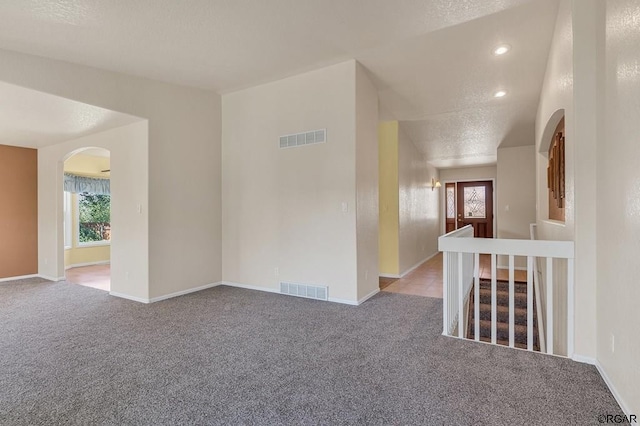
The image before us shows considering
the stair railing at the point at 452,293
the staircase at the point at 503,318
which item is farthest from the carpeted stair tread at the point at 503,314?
the stair railing at the point at 452,293

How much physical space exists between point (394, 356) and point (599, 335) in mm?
1418

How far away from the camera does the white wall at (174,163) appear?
368cm

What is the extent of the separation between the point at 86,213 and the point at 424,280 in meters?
7.76

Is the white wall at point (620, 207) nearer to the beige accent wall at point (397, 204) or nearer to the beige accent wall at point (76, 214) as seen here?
the beige accent wall at point (397, 204)

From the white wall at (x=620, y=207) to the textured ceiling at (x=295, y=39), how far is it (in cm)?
123

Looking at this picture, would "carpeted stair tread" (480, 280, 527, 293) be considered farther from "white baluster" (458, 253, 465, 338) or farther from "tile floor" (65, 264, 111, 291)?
A: "tile floor" (65, 264, 111, 291)

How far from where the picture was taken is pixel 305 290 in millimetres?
4145

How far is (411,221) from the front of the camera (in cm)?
647

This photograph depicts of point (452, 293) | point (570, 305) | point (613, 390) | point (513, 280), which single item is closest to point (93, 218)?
point (452, 293)

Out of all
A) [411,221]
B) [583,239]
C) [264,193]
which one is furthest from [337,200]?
[411,221]

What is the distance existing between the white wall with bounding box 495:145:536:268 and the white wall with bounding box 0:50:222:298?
6176 millimetres

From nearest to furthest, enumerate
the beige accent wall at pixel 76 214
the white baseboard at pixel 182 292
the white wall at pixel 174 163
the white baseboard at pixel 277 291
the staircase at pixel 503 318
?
1. the white wall at pixel 174 163
2. the white baseboard at pixel 277 291
3. the white baseboard at pixel 182 292
4. the staircase at pixel 503 318
5. the beige accent wall at pixel 76 214

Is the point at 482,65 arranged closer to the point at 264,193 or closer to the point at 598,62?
the point at 598,62

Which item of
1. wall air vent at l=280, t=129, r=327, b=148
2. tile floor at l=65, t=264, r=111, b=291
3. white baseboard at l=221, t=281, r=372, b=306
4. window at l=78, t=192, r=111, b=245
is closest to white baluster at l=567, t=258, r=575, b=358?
white baseboard at l=221, t=281, r=372, b=306
